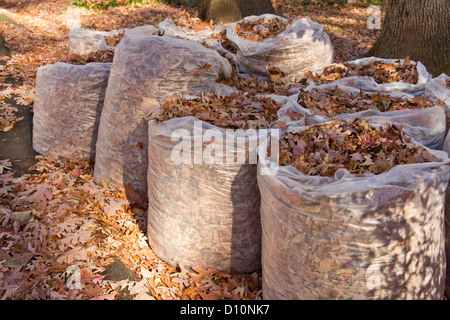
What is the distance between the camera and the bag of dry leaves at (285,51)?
3539mm

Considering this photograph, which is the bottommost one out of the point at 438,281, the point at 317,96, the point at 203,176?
the point at 438,281

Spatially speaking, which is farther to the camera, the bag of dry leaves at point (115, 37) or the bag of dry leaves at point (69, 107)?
the bag of dry leaves at point (115, 37)

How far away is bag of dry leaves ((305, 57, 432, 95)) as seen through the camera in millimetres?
2916

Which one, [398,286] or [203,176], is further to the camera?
[203,176]

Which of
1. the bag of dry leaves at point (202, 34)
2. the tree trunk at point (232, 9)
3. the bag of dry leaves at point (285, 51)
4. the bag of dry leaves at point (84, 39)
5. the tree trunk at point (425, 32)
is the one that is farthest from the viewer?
the tree trunk at point (232, 9)

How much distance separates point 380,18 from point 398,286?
867cm

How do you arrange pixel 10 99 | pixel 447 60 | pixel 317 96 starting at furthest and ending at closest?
1. pixel 10 99
2. pixel 447 60
3. pixel 317 96

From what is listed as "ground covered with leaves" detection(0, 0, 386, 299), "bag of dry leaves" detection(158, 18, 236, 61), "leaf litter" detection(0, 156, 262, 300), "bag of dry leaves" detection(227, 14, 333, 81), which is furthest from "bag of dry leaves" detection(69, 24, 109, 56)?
"leaf litter" detection(0, 156, 262, 300)

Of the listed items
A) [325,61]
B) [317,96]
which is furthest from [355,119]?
[325,61]

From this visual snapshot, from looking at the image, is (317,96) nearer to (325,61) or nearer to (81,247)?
(325,61)

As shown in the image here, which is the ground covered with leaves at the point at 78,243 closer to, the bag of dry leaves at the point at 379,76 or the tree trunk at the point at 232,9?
the bag of dry leaves at the point at 379,76

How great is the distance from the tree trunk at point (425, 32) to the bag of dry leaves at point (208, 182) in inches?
94.2

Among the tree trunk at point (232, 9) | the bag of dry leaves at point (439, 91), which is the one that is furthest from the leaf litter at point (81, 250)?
the tree trunk at point (232, 9)

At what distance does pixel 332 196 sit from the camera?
1660mm
